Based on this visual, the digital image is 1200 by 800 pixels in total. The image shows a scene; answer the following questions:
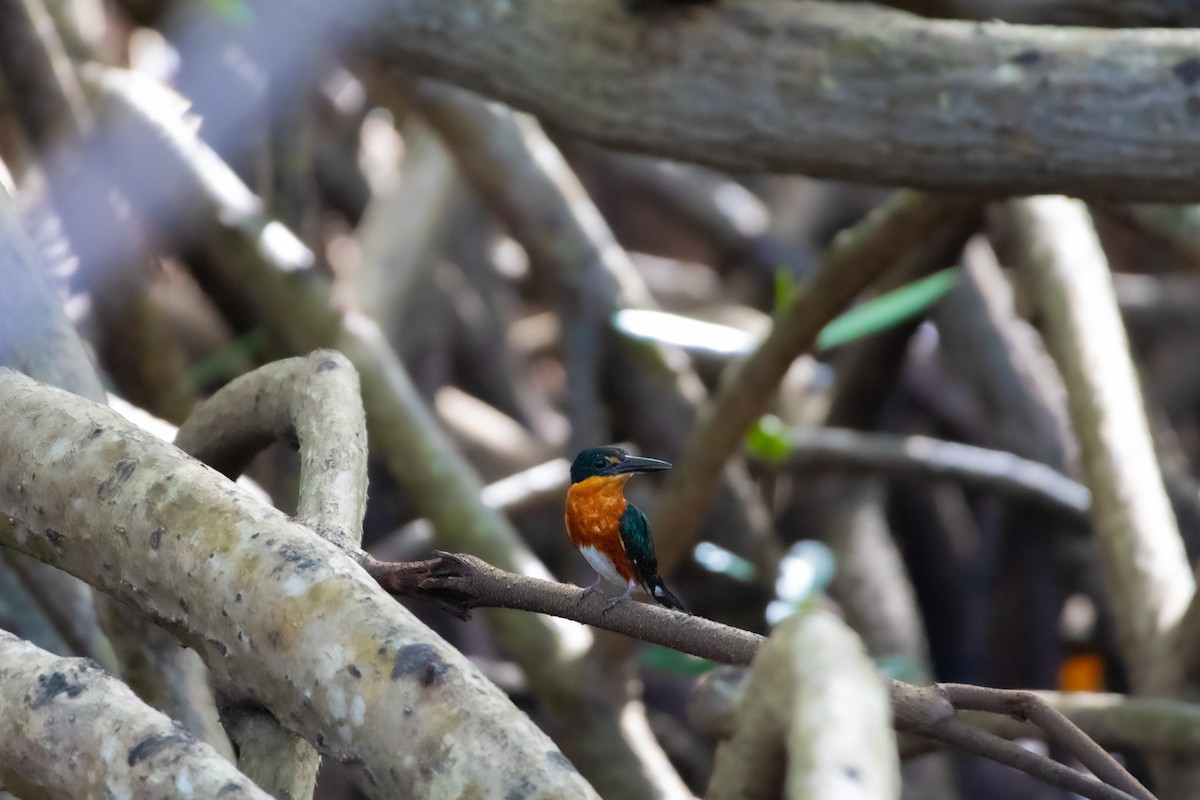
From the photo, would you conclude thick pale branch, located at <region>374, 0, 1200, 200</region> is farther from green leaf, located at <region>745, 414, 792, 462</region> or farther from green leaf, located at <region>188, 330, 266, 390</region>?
green leaf, located at <region>188, 330, 266, 390</region>

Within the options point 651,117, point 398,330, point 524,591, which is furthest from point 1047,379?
point 524,591

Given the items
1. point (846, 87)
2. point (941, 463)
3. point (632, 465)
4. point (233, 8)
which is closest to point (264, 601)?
point (632, 465)

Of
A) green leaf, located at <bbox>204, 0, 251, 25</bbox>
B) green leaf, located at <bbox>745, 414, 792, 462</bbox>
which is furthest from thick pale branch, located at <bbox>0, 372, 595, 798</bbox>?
green leaf, located at <bbox>745, 414, 792, 462</bbox>

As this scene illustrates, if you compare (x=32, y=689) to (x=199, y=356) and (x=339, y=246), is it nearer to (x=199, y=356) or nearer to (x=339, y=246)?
(x=199, y=356)

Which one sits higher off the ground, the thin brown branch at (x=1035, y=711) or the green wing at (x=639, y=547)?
the thin brown branch at (x=1035, y=711)

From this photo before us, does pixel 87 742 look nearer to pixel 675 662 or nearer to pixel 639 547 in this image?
pixel 639 547

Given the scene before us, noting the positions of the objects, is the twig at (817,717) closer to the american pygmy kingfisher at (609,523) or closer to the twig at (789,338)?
the american pygmy kingfisher at (609,523)

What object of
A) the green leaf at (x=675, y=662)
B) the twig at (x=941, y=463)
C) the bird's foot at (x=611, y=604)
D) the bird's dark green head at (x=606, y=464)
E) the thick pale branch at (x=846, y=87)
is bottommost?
the twig at (x=941, y=463)

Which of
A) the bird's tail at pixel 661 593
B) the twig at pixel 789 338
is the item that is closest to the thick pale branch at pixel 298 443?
the bird's tail at pixel 661 593
